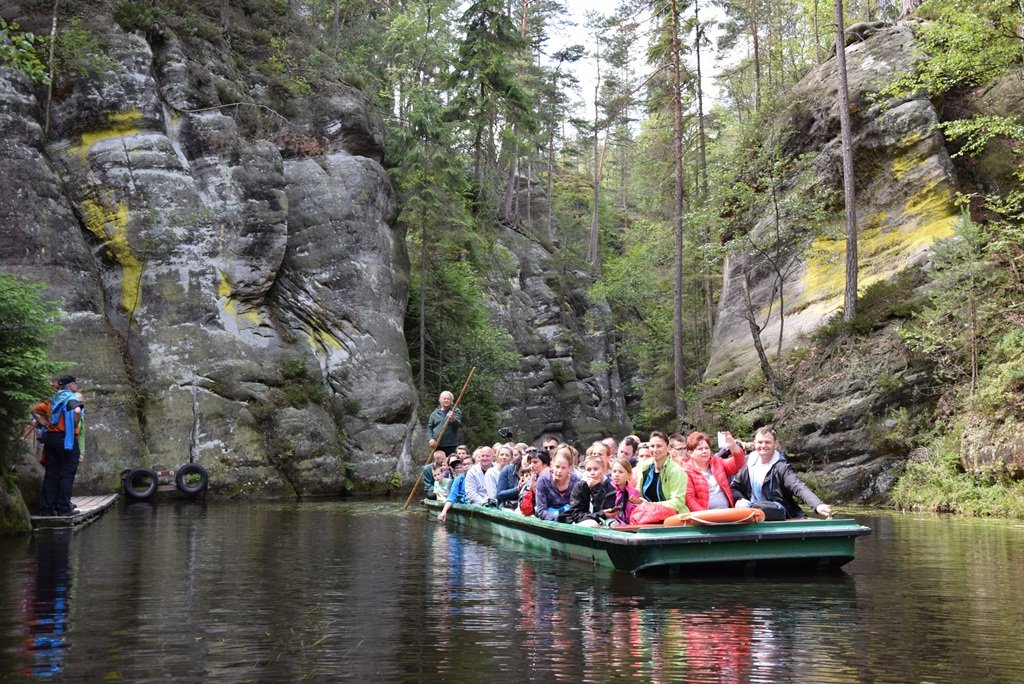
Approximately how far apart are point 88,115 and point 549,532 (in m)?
17.3

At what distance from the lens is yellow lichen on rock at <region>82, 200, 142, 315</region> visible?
70.3 ft

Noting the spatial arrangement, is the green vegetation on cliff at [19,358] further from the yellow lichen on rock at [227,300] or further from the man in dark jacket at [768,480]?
the yellow lichen on rock at [227,300]

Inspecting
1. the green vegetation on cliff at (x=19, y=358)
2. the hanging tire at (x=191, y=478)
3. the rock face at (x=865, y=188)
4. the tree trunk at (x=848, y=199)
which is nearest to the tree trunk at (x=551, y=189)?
the rock face at (x=865, y=188)

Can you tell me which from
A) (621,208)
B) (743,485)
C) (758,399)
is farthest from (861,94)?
(621,208)

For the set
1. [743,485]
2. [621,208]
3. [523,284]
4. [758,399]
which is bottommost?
[743,485]

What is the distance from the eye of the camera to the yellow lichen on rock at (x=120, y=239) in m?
21.4

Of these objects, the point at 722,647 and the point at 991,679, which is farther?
the point at 722,647

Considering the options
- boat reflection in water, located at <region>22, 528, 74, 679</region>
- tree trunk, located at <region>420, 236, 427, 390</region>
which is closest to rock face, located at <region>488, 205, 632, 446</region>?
tree trunk, located at <region>420, 236, 427, 390</region>

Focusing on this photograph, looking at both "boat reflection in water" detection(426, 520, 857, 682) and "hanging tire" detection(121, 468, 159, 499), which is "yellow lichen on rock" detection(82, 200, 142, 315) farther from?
"boat reflection in water" detection(426, 520, 857, 682)

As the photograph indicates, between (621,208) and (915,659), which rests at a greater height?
(621,208)

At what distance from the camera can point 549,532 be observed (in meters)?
10.2

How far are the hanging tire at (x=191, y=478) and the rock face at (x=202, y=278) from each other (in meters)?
0.42

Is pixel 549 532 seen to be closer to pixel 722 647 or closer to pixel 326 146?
pixel 722 647

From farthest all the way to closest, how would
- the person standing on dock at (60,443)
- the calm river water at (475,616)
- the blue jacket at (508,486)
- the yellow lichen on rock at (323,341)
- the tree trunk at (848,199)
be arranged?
1. the yellow lichen on rock at (323,341)
2. the tree trunk at (848,199)
3. the blue jacket at (508,486)
4. the person standing on dock at (60,443)
5. the calm river water at (475,616)
